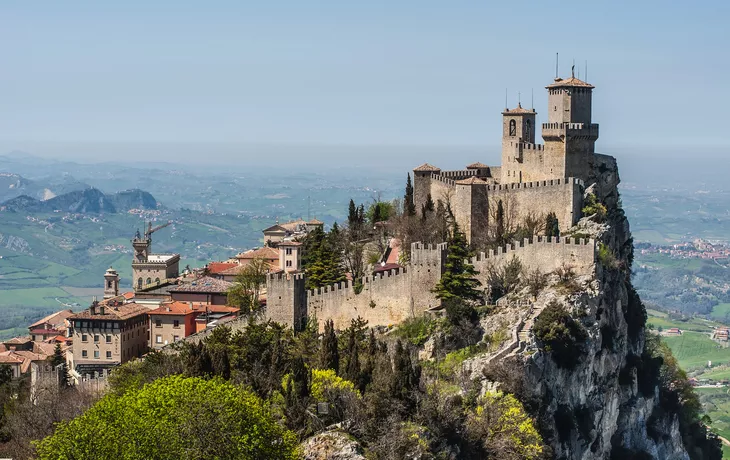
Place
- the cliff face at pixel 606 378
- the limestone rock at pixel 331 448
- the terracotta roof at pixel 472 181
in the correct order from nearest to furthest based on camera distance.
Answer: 1. the limestone rock at pixel 331 448
2. the cliff face at pixel 606 378
3. the terracotta roof at pixel 472 181

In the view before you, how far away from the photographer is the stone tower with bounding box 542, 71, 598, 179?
6788 cm

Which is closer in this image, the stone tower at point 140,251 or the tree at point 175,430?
the tree at point 175,430

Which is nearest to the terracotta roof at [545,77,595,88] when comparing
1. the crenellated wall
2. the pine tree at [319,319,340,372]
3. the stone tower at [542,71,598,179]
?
the stone tower at [542,71,598,179]

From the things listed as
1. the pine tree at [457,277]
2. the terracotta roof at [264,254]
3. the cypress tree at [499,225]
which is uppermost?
the cypress tree at [499,225]

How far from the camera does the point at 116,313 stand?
6531 centimetres

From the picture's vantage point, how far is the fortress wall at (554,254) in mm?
60000

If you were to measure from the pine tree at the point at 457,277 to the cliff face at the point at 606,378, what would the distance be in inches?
→ 187

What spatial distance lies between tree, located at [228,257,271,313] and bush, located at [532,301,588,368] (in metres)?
16.9

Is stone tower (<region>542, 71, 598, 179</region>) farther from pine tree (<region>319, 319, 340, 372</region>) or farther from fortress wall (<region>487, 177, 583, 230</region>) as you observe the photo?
pine tree (<region>319, 319, 340, 372</region>)

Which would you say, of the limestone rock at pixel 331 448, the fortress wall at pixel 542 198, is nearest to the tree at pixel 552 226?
the fortress wall at pixel 542 198

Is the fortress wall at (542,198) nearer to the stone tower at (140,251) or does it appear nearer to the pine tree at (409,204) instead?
the pine tree at (409,204)

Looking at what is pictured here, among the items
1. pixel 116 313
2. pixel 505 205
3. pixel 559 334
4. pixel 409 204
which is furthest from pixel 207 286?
pixel 559 334

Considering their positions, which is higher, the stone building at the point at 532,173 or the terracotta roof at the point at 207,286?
the stone building at the point at 532,173

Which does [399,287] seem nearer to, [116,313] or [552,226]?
[552,226]
